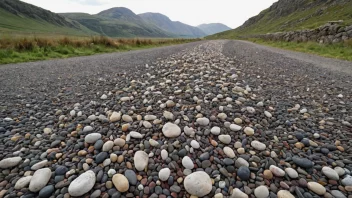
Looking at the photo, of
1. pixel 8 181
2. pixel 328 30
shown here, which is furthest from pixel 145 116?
pixel 328 30

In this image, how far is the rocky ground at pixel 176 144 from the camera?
4.84ft

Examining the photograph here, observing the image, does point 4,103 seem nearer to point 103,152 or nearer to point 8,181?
point 8,181

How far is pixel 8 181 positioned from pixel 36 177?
0.26m

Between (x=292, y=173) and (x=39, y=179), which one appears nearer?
(x=39, y=179)

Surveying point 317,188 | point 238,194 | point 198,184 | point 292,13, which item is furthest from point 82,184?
point 292,13

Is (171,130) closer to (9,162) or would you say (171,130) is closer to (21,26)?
(9,162)

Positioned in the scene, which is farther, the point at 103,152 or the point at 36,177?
the point at 103,152

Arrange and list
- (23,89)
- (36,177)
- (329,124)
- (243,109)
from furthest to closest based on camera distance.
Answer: (23,89)
(243,109)
(329,124)
(36,177)

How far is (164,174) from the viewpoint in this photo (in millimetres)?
1595

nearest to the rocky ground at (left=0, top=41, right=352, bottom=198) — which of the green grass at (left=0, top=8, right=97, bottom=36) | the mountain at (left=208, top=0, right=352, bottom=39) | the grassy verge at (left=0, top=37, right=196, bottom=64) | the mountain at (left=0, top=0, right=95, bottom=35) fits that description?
the grassy verge at (left=0, top=37, right=196, bottom=64)

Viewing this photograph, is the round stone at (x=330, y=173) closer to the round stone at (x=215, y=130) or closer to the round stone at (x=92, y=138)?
the round stone at (x=215, y=130)

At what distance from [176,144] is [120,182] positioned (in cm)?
73

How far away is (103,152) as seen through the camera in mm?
1828

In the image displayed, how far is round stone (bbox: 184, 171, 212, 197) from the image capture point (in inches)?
56.3
